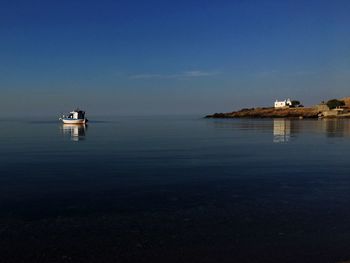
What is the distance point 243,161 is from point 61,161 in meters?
Result: 15.0

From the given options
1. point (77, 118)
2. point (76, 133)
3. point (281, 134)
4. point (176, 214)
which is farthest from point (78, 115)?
point (176, 214)

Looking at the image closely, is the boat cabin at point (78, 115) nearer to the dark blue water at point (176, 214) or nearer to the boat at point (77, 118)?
the boat at point (77, 118)

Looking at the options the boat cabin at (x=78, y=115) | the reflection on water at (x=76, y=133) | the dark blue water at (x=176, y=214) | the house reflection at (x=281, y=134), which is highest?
the boat cabin at (x=78, y=115)

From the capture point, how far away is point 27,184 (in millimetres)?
21734

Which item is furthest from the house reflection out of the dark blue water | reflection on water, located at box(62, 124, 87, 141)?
reflection on water, located at box(62, 124, 87, 141)

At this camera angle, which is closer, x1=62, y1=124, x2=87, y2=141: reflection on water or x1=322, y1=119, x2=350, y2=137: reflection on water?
x1=62, y1=124, x2=87, y2=141: reflection on water

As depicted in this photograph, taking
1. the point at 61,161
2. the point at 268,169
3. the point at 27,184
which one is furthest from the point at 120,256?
the point at 61,161

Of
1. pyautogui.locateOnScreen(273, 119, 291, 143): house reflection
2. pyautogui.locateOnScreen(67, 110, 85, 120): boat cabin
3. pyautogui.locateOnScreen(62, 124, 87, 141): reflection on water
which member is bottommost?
pyautogui.locateOnScreen(62, 124, 87, 141): reflection on water

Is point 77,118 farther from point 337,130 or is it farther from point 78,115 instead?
point 337,130

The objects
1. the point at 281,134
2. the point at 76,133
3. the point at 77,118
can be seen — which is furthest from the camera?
the point at 77,118

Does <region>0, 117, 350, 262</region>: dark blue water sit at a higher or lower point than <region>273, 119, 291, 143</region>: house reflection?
lower

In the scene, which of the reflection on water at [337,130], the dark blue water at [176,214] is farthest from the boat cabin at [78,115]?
the dark blue water at [176,214]

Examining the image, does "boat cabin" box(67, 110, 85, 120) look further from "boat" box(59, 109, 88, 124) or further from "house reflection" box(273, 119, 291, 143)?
"house reflection" box(273, 119, 291, 143)

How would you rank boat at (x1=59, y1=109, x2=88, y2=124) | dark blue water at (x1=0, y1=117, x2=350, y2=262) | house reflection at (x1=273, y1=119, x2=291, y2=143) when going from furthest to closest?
boat at (x1=59, y1=109, x2=88, y2=124) → house reflection at (x1=273, y1=119, x2=291, y2=143) → dark blue water at (x1=0, y1=117, x2=350, y2=262)
